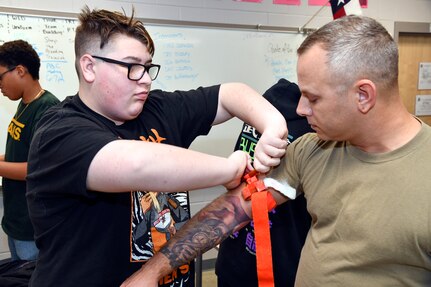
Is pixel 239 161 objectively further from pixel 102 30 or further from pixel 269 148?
pixel 102 30

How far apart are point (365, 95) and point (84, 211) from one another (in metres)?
0.86

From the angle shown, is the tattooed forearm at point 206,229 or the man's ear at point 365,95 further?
the tattooed forearm at point 206,229

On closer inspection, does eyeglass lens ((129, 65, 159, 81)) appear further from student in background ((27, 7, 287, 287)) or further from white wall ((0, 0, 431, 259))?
white wall ((0, 0, 431, 259))

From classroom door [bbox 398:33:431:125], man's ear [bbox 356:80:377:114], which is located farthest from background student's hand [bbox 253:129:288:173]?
classroom door [bbox 398:33:431:125]

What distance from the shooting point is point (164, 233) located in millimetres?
1294

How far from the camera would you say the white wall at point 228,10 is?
3.13 meters

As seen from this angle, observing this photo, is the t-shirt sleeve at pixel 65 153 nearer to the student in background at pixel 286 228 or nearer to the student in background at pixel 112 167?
the student in background at pixel 112 167

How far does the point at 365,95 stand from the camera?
1060 mm

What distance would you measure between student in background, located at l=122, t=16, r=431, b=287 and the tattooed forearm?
Result: 0.10 ft

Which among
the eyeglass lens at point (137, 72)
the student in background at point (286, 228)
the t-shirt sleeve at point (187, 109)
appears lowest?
the student in background at point (286, 228)

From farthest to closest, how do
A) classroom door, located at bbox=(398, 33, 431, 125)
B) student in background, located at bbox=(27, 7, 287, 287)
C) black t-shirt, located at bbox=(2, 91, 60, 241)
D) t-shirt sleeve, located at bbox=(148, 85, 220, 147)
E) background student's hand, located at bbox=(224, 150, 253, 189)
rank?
1. classroom door, located at bbox=(398, 33, 431, 125)
2. black t-shirt, located at bbox=(2, 91, 60, 241)
3. t-shirt sleeve, located at bbox=(148, 85, 220, 147)
4. background student's hand, located at bbox=(224, 150, 253, 189)
5. student in background, located at bbox=(27, 7, 287, 287)

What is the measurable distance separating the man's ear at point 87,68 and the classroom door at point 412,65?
4.32 metres

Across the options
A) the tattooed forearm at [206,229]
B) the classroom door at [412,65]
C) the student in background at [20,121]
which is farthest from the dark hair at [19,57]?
the classroom door at [412,65]

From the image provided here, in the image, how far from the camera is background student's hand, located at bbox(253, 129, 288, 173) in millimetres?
1212
